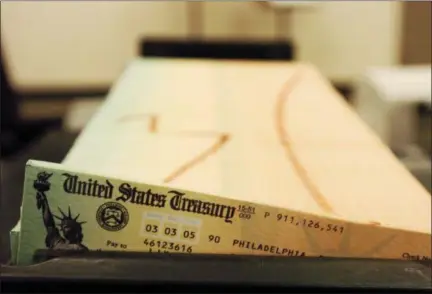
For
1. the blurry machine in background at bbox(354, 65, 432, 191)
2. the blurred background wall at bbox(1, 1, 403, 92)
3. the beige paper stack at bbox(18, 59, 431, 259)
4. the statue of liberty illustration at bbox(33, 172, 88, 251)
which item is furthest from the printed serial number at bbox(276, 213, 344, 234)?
the blurred background wall at bbox(1, 1, 403, 92)

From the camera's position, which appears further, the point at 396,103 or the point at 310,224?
the point at 396,103

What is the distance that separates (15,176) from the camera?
84 cm

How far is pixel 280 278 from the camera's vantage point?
461mm

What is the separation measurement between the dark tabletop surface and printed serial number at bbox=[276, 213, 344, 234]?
0.22 metres

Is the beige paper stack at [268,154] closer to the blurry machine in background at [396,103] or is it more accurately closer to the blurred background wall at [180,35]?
the blurry machine in background at [396,103]

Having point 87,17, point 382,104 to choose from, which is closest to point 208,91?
point 87,17

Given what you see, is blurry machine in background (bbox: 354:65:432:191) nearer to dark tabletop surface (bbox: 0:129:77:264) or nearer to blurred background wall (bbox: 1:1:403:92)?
blurred background wall (bbox: 1:1:403:92)

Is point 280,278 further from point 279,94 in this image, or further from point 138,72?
point 138,72

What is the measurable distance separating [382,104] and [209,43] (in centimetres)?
51

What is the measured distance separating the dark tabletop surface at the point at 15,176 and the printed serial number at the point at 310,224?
0.72 feet

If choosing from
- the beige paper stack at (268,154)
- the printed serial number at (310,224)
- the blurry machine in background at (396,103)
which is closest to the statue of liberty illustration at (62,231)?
the beige paper stack at (268,154)

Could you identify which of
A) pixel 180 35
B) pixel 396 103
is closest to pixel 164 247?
pixel 396 103

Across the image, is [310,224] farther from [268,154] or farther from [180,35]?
[180,35]

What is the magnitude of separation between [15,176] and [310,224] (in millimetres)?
456
